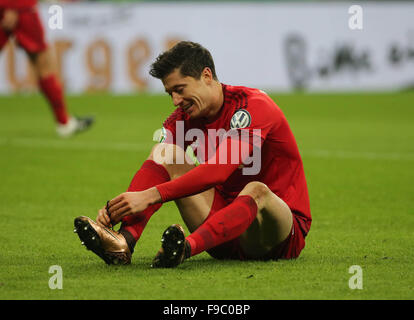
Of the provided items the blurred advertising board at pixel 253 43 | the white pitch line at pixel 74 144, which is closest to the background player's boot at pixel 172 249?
the white pitch line at pixel 74 144

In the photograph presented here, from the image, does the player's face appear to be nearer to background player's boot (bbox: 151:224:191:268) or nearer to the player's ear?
the player's ear

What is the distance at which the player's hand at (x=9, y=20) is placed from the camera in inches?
378

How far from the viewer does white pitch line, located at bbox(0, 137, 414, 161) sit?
361 inches

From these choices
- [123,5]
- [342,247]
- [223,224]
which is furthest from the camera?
[123,5]

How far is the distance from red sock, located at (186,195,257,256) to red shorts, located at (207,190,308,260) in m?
0.31

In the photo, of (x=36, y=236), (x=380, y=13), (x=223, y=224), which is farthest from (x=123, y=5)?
(x=223, y=224)

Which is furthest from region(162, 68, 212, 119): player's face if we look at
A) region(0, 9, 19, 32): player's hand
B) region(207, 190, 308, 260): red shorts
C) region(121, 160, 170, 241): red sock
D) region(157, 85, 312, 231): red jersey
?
region(0, 9, 19, 32): player's hand

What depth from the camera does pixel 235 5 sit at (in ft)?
60.9

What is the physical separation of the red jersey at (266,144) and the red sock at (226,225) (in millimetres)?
265

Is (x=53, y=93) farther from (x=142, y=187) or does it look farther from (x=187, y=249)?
(x=187, y=249)

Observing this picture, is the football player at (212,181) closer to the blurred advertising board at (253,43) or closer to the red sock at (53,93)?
the red sock at (53,93)

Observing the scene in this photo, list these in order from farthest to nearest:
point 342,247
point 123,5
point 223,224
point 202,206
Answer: point 123,5, point 342,247, point 202,206, point 223,224

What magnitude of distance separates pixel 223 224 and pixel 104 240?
0.56 metres
